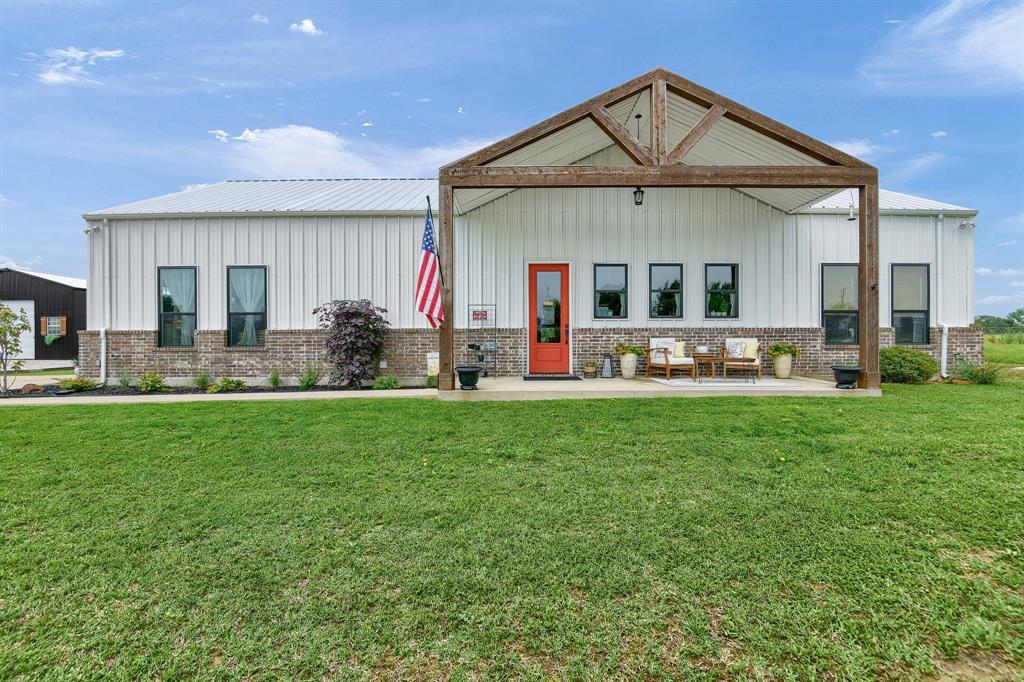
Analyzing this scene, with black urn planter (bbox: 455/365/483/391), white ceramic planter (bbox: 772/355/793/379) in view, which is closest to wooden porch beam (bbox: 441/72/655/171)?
black urn planter (bbox: 455/365/483/391)

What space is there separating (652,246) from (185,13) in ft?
38.1

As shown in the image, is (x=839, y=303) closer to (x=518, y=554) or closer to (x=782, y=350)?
(x=782, y=350)

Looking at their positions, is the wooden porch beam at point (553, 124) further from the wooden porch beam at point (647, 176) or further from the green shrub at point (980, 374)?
the green shrub at point (980, 374)

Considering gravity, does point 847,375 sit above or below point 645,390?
above

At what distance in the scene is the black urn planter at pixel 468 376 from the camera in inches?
318

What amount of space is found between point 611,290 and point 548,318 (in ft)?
5.57

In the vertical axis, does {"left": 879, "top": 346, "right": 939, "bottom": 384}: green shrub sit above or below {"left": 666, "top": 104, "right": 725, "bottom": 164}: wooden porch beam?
below

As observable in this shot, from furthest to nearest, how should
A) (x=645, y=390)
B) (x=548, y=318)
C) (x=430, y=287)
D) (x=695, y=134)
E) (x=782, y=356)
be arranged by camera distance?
1. (x=548, y=318)
2. (x=782, y=356)
3. (x=645, y=390)
4. (x=430, y=287)
5. (x=695, y=134)

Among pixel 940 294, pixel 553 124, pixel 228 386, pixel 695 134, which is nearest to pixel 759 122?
pixel 695 134

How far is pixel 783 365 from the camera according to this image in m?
10.7

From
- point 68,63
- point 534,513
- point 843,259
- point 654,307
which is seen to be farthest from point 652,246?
point 68,63

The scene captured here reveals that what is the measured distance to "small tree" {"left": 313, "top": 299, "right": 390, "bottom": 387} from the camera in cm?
1004

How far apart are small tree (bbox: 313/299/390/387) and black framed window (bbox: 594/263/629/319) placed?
17.0 ft

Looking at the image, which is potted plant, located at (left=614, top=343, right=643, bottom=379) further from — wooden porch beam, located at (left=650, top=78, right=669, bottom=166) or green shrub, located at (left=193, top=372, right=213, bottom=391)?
green shrub, located at (left=193, top=372, right=213, bottom=391)
